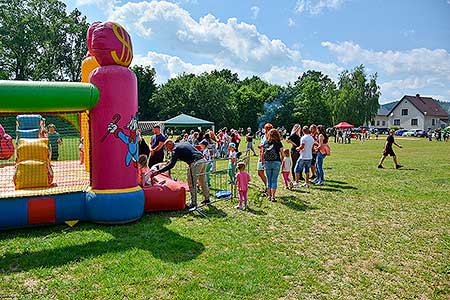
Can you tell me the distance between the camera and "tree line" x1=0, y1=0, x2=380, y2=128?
4334 cm

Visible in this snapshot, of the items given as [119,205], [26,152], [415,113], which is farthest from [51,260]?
[415,113]

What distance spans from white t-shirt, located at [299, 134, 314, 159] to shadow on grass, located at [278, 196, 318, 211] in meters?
1.56

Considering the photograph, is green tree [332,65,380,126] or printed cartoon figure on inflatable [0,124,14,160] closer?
printed cartoon figure on inflatable [0,124,14,160]

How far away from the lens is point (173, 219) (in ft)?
23.9

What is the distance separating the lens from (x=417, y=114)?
7312cm

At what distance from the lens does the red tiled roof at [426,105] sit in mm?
73575

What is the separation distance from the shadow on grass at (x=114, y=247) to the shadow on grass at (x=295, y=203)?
3124 millimetres

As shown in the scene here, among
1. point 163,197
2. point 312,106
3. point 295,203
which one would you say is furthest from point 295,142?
point 312,106

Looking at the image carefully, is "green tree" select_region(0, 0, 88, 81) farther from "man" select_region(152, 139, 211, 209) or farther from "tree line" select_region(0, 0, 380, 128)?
"man" select_region(152, 139, 211, 209)

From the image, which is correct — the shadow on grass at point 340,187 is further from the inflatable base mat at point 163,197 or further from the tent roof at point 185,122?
the tent roof at point 185,122

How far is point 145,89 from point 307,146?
171 ft

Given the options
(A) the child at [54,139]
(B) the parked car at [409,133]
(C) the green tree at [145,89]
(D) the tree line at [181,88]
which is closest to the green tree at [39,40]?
(D) the tree line at [181,88]

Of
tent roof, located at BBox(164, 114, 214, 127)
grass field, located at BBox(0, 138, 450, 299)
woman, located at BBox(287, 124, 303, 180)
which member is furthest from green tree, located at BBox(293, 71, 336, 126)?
grass field, located at BBox(0, 138, 450, 299)

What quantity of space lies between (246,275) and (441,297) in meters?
2.30
